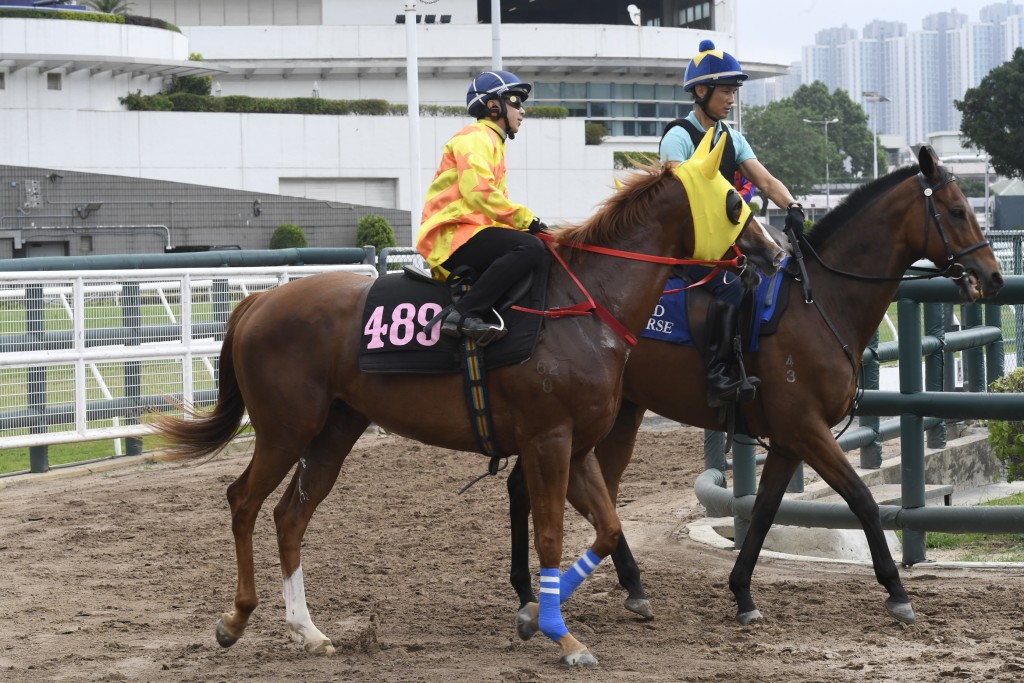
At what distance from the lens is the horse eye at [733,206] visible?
5.21 metres

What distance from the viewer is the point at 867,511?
18.4ft

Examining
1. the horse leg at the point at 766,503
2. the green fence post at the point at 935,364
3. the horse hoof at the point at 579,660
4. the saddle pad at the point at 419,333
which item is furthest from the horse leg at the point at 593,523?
the green fence post at the point at 935,364

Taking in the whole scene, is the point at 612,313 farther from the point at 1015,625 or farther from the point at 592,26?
the point at 592,26

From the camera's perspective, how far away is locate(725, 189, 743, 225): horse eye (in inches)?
A: 205

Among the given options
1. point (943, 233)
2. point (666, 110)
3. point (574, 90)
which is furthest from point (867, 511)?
point (666, 110)

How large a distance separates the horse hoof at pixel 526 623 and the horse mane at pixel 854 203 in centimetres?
218

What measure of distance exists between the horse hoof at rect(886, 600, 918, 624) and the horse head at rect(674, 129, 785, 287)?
156 centimetres

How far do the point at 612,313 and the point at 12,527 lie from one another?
182 inches

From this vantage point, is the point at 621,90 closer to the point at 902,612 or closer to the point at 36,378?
the point at 36,378

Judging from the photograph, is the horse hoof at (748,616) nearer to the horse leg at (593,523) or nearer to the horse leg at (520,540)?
the horse leg at (593,523)

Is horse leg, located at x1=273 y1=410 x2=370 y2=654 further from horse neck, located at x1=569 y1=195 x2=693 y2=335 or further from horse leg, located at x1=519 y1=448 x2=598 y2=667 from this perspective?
horse neck, located at x1=569 y1=195 x2=693 y2=335

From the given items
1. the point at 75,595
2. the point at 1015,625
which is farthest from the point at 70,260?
the point at 1015,625

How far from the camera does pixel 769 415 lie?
229 inches

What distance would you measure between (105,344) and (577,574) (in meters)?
6.21
